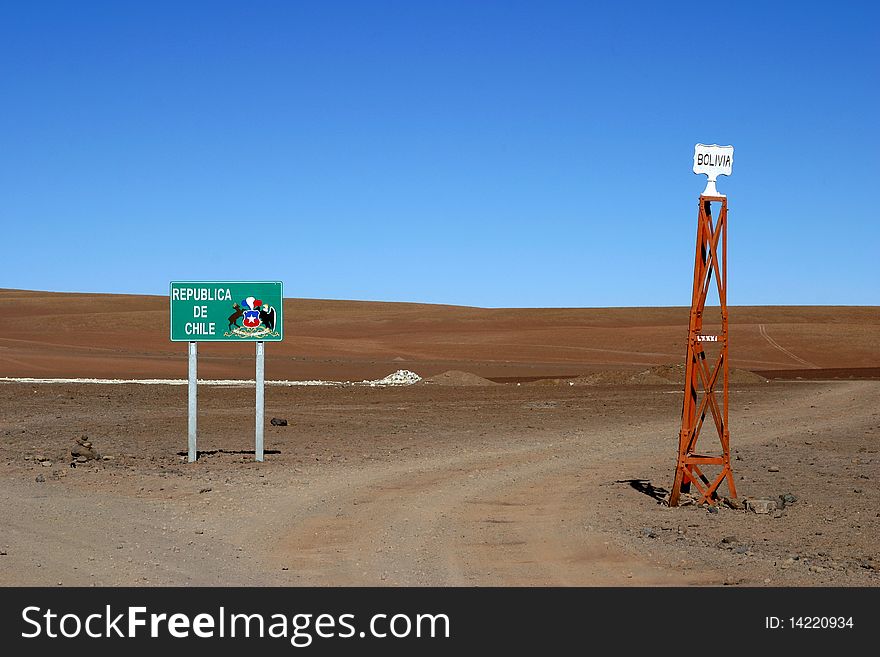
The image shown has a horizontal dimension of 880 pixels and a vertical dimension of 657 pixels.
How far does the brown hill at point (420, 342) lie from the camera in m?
56.7

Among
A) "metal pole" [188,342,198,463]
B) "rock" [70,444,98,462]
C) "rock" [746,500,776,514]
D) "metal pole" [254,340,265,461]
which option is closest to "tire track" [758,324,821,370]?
"metal pole" [254,340,265,461]

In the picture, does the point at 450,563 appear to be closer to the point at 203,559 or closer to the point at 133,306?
the point at 203,559

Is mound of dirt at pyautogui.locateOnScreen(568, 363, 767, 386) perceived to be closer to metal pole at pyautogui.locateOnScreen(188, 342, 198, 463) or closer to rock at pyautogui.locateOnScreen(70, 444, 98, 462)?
metal pole at pyautogui.locateOnScreen(188, 342, 198, 463)

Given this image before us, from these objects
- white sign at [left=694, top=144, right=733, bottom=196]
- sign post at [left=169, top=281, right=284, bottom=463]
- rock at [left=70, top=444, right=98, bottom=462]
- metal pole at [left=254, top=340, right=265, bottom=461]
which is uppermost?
white sign at [left=694, top=144, right=733, bottom=196]

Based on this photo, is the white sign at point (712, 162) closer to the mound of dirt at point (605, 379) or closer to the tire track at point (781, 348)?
the mound of dirt at point (605, 379)

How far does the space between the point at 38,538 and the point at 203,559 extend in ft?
6.74

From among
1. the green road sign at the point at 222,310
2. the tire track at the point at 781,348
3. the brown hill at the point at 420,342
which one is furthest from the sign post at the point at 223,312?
the tire track at the point at 781,348

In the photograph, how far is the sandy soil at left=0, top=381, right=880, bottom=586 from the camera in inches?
A: 368

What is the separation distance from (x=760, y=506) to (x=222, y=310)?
902cm

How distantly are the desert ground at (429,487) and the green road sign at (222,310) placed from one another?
2.03m

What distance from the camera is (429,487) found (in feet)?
47.3

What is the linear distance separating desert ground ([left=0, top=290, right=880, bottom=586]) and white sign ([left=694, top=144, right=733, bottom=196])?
3.73 metres

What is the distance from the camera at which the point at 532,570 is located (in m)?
9.30
